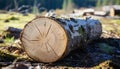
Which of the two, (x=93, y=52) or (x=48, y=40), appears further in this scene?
(x=93, y=52)

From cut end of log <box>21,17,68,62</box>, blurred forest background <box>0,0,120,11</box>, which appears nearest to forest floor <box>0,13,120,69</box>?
cut end of log <box>21,17,68,62</box>

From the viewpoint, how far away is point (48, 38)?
11.4 m

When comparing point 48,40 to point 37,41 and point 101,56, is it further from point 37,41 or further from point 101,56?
point 101,56

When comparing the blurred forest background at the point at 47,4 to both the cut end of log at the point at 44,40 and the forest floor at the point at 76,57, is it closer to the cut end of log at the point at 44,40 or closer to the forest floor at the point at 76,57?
the forest floor at the point at 76,57

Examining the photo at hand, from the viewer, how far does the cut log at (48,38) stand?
11.2m

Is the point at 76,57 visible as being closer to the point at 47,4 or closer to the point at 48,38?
the point at 48,38

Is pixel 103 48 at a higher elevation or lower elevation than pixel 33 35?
lower

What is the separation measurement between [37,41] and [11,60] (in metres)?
1.16

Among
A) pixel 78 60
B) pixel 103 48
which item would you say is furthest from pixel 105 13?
pixel 78 60

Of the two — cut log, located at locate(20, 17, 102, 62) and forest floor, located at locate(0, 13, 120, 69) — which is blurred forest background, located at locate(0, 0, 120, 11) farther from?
cut log, located at locate(20, 17, 102, 62)

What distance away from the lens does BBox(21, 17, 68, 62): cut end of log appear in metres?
11.2

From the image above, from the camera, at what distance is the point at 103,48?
47.8ft

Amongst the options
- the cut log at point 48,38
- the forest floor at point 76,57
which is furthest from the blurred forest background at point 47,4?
the cut log at point 48,38

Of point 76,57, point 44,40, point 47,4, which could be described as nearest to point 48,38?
point 44,40
